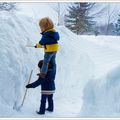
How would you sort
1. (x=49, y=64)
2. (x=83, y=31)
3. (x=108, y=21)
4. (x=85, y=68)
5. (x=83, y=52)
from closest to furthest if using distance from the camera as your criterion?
(x=49, y=64), (x=85, y=68), (x=83, y=52), (x=83, y=31), (x=108, y=21)

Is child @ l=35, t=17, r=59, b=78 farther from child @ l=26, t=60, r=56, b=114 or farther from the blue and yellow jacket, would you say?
child @ l=26, t=60, r=56, b=114

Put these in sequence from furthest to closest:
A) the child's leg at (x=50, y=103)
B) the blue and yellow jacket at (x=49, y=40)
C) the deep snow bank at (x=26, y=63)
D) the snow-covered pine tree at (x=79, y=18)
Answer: the snow-covered pine tree at (x=79, y=18)
the child's leg at (x=50, y=103)
the deep snow bank at (x=26, y=63)
the blue and yellow jacket at (x=49, y=40)

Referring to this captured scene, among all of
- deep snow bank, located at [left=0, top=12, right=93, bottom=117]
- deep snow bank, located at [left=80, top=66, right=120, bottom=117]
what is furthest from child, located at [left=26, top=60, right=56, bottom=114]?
deep snow bank, located at [left=80, top=66, right=120, bottom=117]

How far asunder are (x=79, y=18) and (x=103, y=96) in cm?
2345

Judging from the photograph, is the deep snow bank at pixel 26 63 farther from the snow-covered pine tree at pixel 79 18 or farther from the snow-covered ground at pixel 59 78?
the snow-covered pine tree at pixel 79 18

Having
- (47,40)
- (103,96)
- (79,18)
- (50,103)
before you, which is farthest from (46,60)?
(79,18)

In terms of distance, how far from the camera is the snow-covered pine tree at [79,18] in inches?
1122

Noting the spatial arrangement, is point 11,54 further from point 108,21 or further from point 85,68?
point 108,21

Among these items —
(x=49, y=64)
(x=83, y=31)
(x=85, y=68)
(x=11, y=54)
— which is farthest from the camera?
(x=83, y=31)

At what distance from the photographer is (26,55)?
6.94 metres

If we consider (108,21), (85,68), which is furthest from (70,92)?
(108,21)

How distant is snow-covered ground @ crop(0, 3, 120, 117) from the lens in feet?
19.5

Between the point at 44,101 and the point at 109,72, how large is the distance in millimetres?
1192

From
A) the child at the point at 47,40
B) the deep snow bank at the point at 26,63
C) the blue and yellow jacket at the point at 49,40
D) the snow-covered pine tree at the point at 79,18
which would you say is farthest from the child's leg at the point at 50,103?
the snow-covered pine tree at the point at 79,18
